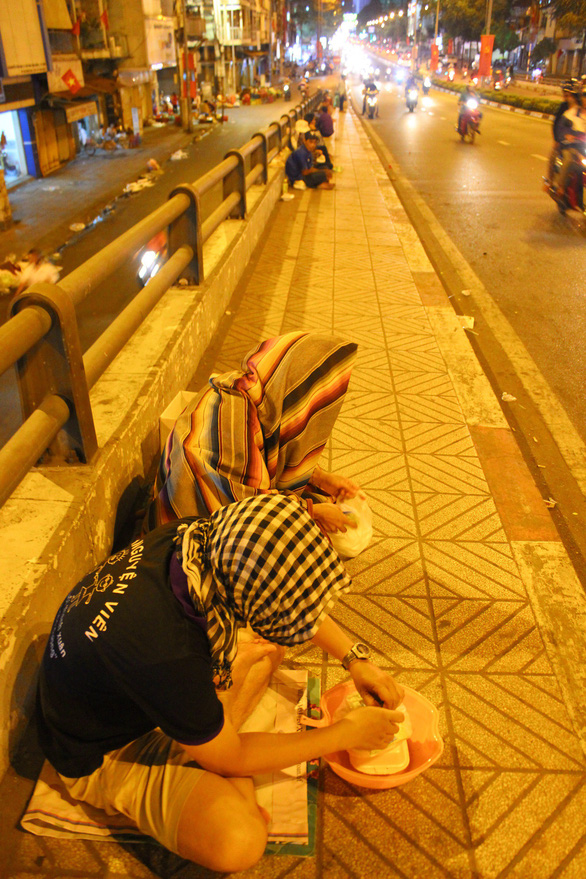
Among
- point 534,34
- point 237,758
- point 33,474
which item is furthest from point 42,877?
point 534,34

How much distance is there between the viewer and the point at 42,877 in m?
1.81

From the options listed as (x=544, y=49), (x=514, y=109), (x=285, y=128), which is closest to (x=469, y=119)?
(x=285, y=128)

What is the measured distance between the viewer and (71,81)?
17125mm

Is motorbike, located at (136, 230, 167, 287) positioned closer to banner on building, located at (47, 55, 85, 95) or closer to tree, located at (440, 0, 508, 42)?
banner on building, located at (47, 55, 85, 95)

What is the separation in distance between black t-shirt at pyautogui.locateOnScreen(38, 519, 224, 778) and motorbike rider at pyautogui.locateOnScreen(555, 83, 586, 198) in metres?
9.55

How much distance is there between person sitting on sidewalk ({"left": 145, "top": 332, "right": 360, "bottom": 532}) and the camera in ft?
8.23

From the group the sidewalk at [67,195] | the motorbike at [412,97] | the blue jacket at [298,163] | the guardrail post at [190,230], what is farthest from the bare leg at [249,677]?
the motorbike at [412,97]

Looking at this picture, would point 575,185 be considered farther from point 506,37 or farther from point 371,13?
point 371,13

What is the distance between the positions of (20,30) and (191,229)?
12.7 meters

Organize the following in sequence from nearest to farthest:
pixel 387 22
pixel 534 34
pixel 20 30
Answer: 1. pixel 20 30
2. pixel 534 34
3. pixel 387 22

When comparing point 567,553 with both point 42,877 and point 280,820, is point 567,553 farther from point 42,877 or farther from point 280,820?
point 42,877

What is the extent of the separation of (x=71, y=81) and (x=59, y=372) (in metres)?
17.6

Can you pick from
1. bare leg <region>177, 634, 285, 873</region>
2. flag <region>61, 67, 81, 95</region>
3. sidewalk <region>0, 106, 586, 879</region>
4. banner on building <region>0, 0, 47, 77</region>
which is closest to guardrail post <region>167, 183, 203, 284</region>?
sidewalk <region>0, 106, 586, 879</region>

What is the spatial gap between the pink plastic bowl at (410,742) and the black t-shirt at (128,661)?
1.87 feet
